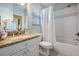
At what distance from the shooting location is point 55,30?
1.65 metres

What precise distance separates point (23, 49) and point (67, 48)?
68cm

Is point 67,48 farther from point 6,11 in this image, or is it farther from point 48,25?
point 6,11

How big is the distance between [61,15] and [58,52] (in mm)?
582

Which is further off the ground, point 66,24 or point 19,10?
point 19,10

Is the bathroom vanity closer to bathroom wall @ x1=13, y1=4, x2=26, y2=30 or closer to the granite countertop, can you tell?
the granite countertop

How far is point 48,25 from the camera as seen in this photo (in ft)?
5.42

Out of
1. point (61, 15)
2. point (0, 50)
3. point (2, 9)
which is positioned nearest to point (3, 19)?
point (2, 9)

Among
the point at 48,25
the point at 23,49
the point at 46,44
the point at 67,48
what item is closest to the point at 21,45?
the point at 23,49

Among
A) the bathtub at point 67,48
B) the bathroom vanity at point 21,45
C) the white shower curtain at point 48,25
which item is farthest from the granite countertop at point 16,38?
the bathtub at point 67,48

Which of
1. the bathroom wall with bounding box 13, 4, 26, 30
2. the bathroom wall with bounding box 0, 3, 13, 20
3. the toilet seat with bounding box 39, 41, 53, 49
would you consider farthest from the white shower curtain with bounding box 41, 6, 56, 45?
the bathroom wall with bounding box 0, 3, 13, 20

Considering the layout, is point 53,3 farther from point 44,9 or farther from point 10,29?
point 10,29

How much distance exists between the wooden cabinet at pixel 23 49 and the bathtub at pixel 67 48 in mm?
323

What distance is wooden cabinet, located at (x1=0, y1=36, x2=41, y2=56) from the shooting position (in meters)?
1.44

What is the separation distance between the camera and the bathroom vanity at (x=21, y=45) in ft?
4.65
